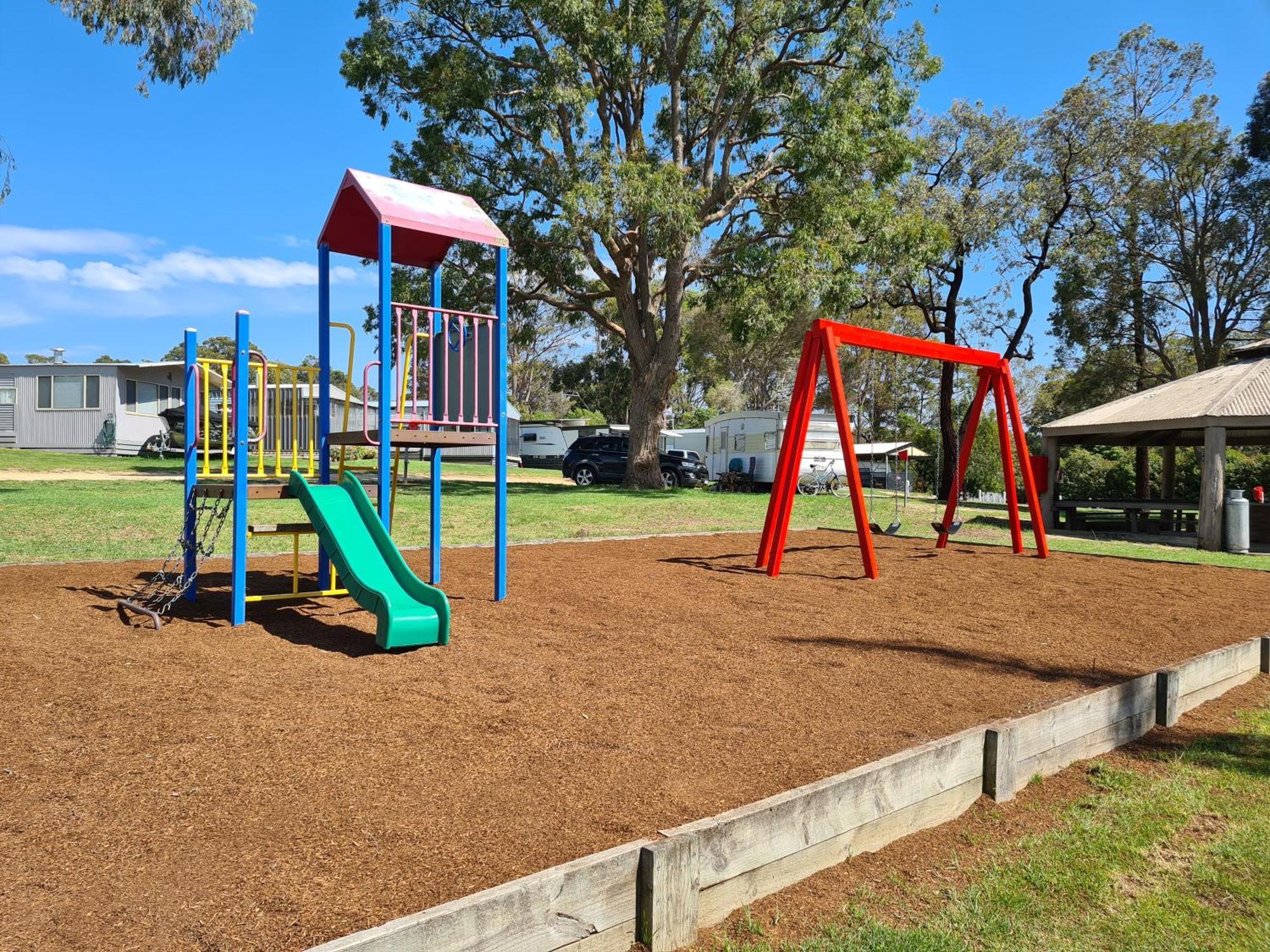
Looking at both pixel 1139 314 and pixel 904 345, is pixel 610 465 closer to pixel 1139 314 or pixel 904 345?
pixel 904 345

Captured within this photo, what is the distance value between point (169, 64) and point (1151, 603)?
64.2 ft

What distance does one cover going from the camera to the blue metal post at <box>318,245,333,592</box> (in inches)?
264

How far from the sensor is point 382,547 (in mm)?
5668

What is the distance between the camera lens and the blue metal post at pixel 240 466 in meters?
5.68

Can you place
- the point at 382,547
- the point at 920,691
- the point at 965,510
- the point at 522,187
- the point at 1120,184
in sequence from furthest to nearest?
the point at 1120,184 < the point at 965,510 < the point at 522,187 < the point at 382,547 < the point at 920,691

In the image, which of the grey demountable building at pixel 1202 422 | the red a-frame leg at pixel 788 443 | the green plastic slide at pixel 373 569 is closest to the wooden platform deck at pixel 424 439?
the green plastic slide at pixel 373 569

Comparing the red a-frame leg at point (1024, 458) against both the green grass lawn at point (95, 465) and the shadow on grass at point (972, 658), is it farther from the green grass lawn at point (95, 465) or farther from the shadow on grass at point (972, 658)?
the green grass lawn at point (95, 465)

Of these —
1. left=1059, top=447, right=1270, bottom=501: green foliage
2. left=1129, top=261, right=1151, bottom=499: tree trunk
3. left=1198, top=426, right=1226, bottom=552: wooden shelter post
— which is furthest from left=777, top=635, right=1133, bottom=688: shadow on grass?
left=1129, top=261, right=1151, bottom=499: tree trunk

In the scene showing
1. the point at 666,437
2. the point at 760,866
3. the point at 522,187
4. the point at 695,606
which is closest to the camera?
the point at 760,866

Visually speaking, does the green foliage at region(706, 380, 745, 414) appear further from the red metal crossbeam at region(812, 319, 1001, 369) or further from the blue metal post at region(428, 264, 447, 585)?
the blue metal post at region(428, 264, 447, 585)

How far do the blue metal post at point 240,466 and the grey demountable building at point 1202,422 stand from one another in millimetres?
15050

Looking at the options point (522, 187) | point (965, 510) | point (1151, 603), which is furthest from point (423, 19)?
point (1151, 603)

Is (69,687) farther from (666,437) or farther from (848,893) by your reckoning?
(666,437)

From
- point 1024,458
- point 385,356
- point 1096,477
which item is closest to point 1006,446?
point 1024,458
